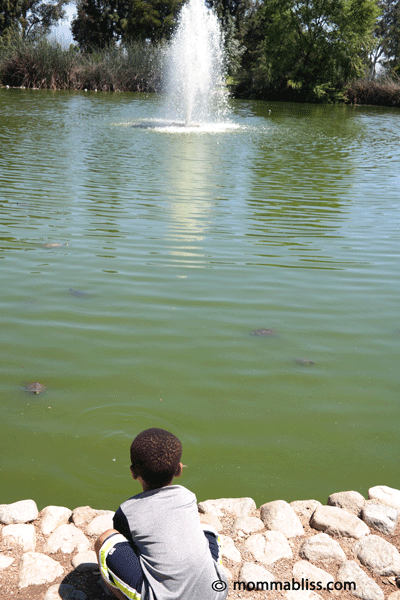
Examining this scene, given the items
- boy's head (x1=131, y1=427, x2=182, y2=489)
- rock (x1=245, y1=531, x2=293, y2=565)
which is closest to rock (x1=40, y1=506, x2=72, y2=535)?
boy's head (x1=131, y1=427, x2=182, y2=489)

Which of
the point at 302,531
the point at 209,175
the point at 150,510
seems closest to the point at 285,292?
the point at 302,531

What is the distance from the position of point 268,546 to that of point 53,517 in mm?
1174

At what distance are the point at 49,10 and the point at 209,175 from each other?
6439 cm

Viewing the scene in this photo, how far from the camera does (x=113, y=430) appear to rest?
3.83 metres

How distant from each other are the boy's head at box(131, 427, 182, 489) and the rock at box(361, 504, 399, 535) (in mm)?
1355

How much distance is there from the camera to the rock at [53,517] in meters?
3.03

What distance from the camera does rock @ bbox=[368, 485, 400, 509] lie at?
10.9ft

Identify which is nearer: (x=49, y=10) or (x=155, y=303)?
(x=155, y=303)

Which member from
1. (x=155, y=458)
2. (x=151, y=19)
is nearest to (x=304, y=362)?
(x=155, y=458)

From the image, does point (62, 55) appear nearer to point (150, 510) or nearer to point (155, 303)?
point (155, 303)

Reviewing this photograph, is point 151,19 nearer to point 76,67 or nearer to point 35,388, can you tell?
point 76,67

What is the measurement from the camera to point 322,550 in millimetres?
2975

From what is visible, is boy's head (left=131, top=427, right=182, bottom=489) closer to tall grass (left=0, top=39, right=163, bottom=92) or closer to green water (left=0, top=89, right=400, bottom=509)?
green water (left=0, top=89, right=400, bottom=509)

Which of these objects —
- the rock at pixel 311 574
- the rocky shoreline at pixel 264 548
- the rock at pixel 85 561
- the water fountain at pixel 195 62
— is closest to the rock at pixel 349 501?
the rocky shoreline at pixel 264 548
